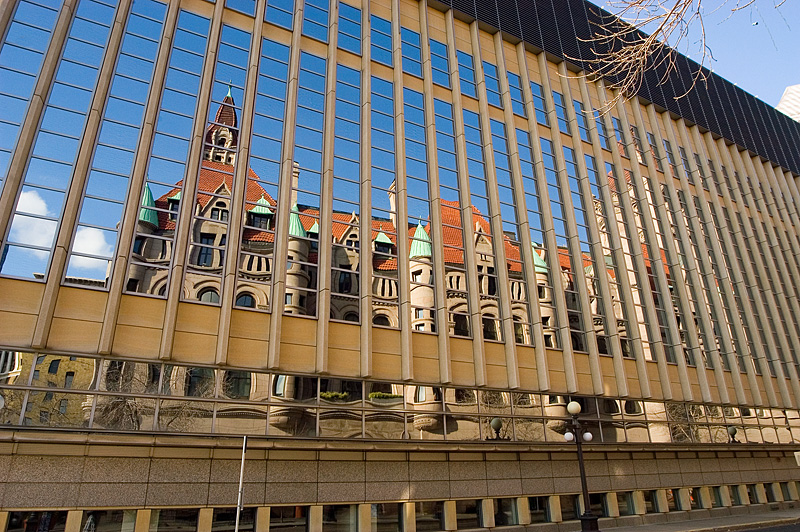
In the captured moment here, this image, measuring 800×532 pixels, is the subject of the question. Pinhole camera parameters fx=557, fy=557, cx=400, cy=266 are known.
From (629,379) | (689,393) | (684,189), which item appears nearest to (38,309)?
(629,379)

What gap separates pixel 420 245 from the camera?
71.0 feet

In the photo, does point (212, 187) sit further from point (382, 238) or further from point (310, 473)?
point (310, 473)

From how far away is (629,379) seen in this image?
24625 millimetres

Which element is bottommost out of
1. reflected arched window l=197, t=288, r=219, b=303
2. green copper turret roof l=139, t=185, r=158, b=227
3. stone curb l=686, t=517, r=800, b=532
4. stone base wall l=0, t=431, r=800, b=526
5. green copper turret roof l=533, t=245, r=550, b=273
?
stone curb l=686, t=517, r=800, b=532

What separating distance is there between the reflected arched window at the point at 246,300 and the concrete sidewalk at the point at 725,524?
1608 cm

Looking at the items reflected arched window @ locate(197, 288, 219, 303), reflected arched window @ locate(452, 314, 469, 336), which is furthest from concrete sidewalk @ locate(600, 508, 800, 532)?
reflected arched window @ locate(197, 288, 219, 303)

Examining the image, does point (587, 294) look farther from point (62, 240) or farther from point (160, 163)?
point (62, 240)

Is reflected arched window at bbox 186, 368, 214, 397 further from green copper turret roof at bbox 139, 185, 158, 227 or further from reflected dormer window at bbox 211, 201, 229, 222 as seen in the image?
reflected dormer window at bbox 211, 201, 229, 222

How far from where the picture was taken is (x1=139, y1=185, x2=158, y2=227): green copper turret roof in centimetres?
1698

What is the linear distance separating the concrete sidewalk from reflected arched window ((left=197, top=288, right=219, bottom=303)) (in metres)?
17.1

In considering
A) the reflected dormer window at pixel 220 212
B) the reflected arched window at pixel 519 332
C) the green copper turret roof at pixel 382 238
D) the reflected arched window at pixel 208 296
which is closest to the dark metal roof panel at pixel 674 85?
the green copper turret roof at pixel 382 238

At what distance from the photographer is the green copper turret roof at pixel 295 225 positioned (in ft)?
62.7

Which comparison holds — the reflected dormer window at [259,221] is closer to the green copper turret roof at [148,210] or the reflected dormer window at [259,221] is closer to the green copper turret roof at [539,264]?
the green copper turret roof at [148,210]

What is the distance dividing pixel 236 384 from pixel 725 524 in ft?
66.6
